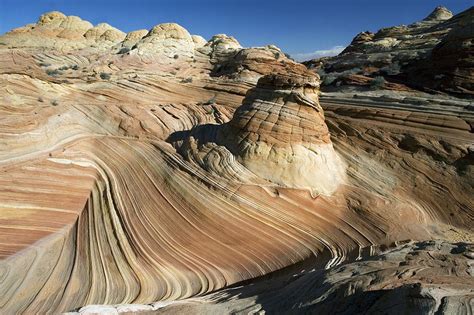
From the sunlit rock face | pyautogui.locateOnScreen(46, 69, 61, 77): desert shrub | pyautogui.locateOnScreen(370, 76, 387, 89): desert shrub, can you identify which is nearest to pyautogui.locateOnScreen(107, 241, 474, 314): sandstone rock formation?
the sunlit rock face

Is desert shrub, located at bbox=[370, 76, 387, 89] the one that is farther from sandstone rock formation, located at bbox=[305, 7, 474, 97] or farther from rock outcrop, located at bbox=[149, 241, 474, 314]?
rock outcrop, located at bbox=[149, 241, 474, 314]

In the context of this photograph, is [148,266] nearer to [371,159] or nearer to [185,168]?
[185,168]

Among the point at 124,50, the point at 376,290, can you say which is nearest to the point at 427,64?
the point at 376,290

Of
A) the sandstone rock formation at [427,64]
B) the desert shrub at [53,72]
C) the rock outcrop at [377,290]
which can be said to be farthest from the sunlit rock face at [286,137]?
the desert shrub at [53,72]

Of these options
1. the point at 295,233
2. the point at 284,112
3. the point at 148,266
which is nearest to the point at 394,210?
the point at 295,233

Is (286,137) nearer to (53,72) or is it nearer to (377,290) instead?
(377,290)

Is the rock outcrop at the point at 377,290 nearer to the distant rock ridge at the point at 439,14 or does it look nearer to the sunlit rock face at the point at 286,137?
the sunlit rock face at the point at 286,137

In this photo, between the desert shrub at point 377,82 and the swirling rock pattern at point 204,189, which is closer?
the swirling rock pattern at point 204,189
